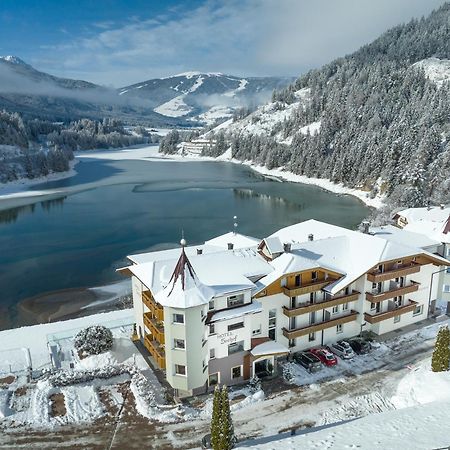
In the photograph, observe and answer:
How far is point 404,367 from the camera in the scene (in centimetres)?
2684

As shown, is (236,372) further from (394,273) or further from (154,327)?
(394,273)

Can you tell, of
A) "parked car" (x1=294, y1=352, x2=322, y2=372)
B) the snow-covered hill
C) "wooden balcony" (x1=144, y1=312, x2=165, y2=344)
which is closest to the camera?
"wooden balcony" (x1=144, y1=312, x2=165, y2=344)

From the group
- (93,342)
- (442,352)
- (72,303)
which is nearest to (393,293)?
(442,352)

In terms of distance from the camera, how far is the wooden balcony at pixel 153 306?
25656 mm

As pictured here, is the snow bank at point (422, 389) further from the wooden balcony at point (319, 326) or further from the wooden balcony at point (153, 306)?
the wooden balcony at point (153, 306)

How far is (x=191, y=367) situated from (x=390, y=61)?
19352cm

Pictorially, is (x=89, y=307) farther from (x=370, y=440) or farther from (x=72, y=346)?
(x=370, y=440)

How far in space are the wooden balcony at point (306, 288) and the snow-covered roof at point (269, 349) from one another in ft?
11.0

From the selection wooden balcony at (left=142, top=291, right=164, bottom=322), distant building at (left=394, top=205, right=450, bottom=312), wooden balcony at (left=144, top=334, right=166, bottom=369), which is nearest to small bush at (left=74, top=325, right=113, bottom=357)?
wooden balcony at (left=144, top=334, right=166, bottom=369)

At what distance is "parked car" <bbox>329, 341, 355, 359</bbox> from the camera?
92.4 feet

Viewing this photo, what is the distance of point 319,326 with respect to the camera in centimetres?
2884

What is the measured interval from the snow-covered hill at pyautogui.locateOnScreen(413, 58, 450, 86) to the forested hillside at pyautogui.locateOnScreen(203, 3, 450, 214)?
1019mm

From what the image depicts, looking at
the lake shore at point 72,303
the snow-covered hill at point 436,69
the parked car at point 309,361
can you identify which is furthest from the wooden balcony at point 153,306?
the snow-covered hill at point 436,69

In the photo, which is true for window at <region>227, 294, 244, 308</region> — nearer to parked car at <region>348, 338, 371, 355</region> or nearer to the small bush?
parked car at <region>348, 338, 371, 355</region>
